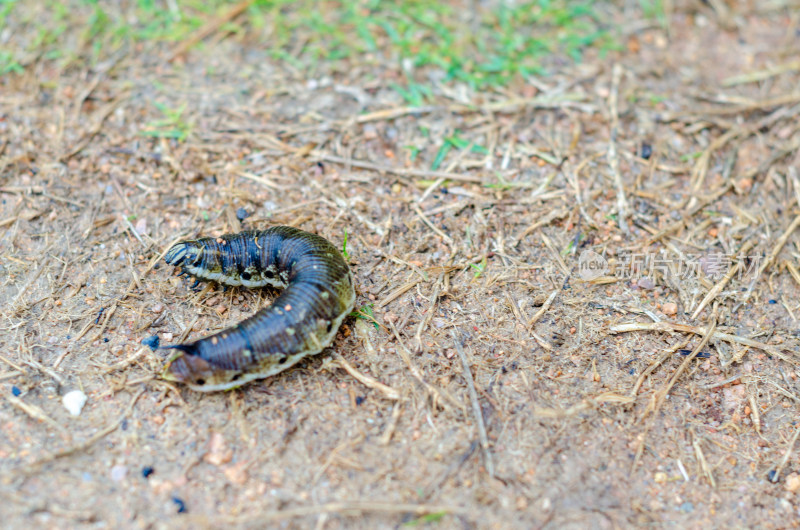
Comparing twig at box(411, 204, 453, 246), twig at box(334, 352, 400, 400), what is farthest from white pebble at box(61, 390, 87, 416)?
twig at box(411, 204, 453, 246)

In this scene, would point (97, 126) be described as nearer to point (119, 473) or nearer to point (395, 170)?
point (395, 170)

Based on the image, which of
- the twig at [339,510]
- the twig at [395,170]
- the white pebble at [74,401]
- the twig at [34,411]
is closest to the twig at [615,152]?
the twig at [395,170]

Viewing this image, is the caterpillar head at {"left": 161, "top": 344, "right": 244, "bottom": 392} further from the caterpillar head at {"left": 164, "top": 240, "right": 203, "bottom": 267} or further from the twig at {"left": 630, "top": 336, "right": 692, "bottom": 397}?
the twig at {"left": 630, "top": 336, "right": 692, "bottom": 397}

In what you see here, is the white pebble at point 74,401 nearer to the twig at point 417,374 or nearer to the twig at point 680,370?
the twig at point 417,374

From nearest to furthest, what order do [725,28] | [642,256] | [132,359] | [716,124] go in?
1. [132,359]
2. [642,256]
3. [716,124]
4. [725,28]

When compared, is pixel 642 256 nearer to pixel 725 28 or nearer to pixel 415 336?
pixel 415 336

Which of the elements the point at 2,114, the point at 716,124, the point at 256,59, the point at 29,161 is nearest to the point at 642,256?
the point at 716,124
